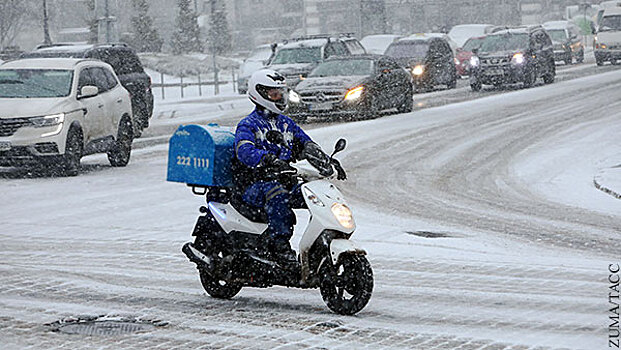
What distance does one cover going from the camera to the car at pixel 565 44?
5256 centimetres

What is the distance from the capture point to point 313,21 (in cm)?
7869

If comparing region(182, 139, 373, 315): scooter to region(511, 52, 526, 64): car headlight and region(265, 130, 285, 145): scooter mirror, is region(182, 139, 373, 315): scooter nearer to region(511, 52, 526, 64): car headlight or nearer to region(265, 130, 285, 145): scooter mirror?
region(265, 130, 285, 145): scooter mirror

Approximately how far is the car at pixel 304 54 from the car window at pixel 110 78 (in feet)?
36.1

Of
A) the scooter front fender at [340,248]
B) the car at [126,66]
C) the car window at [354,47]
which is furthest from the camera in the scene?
the car window at [354,47]

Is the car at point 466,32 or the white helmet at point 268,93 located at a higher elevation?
the white helmet at point 268,93

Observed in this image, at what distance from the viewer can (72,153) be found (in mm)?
17797

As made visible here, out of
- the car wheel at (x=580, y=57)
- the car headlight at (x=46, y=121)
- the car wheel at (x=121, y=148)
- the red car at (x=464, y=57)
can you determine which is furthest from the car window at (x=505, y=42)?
the car headlight at (x=46, y=121)

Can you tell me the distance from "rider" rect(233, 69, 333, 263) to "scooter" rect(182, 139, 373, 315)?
0.33 feet

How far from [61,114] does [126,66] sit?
300 inches

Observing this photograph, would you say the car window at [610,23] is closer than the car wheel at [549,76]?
No

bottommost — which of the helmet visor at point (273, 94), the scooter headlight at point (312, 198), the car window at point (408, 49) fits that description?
the car window at point (408, 49)

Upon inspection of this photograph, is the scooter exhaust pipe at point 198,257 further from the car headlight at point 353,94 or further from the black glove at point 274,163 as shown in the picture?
the car headlight at point 353,94

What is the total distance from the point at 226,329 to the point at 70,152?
1065cm

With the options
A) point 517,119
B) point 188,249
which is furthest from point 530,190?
point 517,119
